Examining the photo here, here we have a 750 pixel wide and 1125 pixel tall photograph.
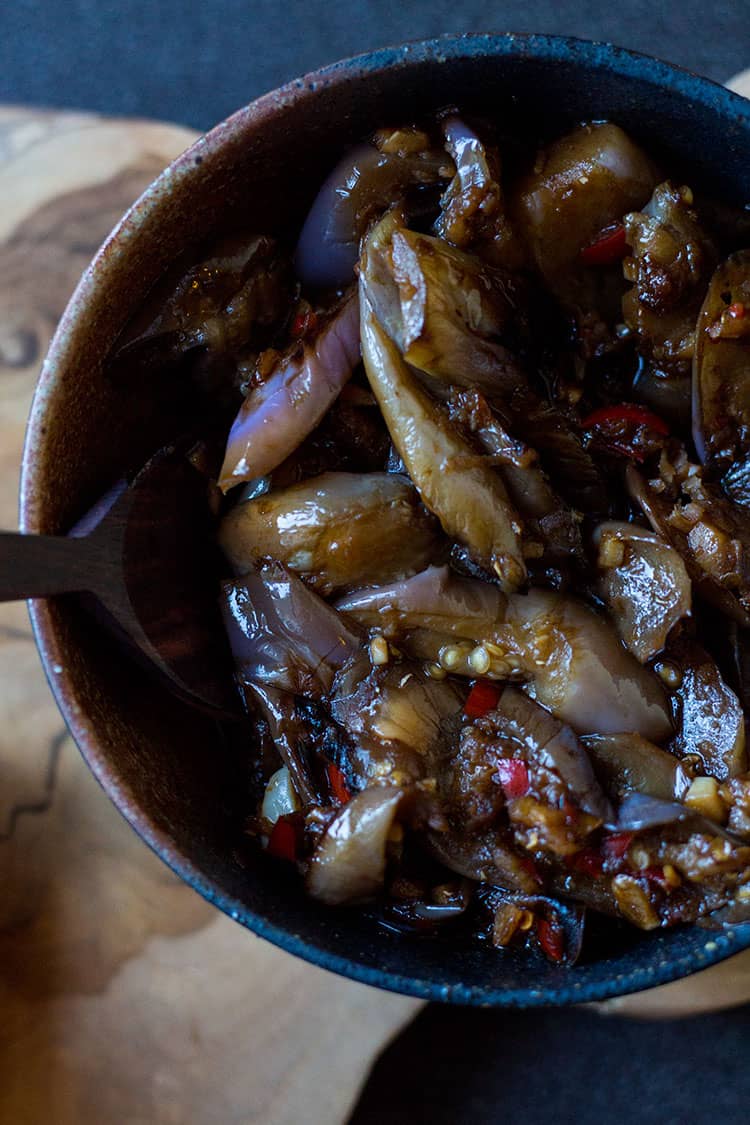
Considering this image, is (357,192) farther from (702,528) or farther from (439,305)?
(702,528)

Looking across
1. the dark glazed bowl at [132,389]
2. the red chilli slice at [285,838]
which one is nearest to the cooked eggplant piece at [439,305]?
the dark glazed bowl at [132,389]

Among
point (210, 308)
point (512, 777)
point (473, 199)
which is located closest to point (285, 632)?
point (512, 777)

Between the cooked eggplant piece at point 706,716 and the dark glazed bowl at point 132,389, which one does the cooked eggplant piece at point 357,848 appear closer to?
the dark glazed bowl at point 132,389

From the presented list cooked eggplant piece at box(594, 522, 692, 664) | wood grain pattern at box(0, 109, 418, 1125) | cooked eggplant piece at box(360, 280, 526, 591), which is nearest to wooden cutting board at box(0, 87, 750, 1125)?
wood grain pattern at box(0, 109, 418, 1125)

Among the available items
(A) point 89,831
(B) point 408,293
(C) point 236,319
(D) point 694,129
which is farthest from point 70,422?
(D) point 694,129

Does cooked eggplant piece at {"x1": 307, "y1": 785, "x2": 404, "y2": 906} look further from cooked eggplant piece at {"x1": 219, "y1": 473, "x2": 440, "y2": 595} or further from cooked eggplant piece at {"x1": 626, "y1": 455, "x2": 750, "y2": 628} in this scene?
cooked eggplant piece at {"x1": 626, "y1": 455, "x2": 750, "y2": 628}
